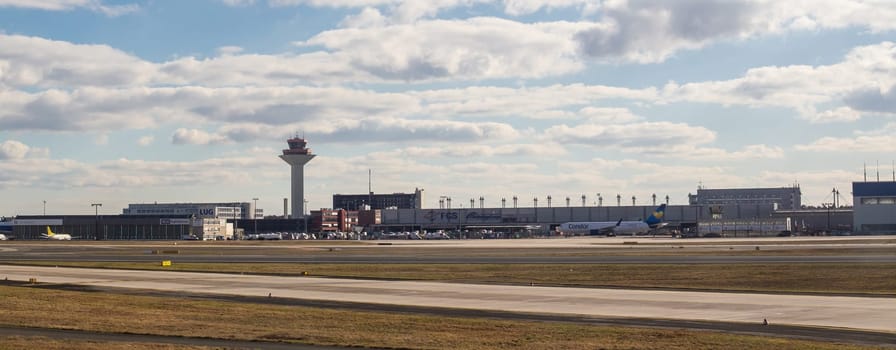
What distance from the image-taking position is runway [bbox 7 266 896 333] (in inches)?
1394

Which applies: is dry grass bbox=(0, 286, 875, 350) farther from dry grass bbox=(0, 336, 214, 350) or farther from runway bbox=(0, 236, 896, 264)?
runway bbox=(0, 236, 896, 264)

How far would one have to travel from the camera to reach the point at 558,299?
43656 mm

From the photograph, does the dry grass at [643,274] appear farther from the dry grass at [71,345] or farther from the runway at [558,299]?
the dry grass at [71,345]

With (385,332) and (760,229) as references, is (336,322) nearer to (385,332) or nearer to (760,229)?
(385,332)

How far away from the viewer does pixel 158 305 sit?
39.4m

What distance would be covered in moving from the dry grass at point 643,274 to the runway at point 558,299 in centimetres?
476

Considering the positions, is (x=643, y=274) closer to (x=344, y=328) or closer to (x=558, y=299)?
(x=558, y=299)

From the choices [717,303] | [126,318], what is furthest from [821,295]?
[126,318]

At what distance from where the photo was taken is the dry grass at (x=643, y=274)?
5109 cm

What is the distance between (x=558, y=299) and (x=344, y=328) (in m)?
15.1

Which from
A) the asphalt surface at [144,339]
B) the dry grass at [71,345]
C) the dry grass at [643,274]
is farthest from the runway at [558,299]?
the dry grass at [71,345]

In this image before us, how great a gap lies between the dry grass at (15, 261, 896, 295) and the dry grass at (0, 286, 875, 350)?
20.4m

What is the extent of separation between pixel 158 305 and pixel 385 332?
45.5 feet

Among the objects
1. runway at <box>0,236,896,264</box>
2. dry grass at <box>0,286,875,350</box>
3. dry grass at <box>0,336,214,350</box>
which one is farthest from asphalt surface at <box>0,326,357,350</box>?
runway at <box>0,236,896,264</box>
